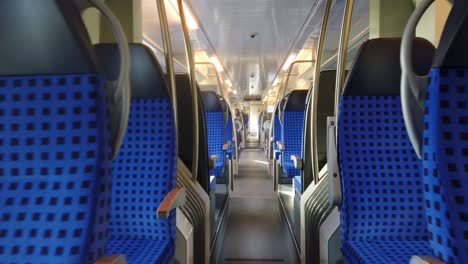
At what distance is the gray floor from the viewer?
2.78m

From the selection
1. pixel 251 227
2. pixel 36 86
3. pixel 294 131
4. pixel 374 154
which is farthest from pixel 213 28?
pixel 36 86

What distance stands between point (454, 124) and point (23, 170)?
1.11m

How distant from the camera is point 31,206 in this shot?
2.53 ft

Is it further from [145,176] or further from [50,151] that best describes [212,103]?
[50,151]

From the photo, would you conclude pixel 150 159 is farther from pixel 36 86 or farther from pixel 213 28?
pixel 213 28

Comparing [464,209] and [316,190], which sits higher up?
[464,209]

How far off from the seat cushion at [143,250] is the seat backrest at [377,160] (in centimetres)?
92

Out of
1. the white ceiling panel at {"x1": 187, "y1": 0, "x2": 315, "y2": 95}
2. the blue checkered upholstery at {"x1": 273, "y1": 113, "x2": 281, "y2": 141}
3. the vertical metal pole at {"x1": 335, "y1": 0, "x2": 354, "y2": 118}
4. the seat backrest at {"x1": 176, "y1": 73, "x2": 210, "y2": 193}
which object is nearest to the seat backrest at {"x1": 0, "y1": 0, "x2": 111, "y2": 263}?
the vertical metal pole at {"x1": 335, "y1": 0, "x2": 354, "y2": 118}

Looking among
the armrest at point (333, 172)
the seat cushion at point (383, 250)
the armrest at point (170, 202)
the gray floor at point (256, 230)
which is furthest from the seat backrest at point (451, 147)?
the gray floor at point (256, 230)

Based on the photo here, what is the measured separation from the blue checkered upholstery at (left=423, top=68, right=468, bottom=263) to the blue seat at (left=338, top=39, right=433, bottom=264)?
2.68 ft

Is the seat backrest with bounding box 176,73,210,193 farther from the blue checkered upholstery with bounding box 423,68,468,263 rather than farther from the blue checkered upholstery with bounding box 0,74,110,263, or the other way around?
the blue checkered upholstery with bounding box 423,68,468,263

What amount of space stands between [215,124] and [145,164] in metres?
3.04

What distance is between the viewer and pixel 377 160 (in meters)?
1.62

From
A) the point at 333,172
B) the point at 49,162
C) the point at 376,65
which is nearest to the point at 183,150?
the point at 333,172
